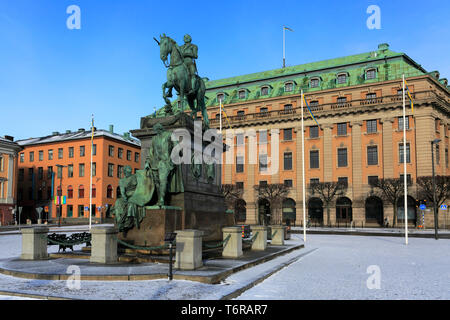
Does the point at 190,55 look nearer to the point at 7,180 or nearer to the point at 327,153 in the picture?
the point at 327,153

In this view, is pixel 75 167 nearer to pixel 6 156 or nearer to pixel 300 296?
pixel 6 156

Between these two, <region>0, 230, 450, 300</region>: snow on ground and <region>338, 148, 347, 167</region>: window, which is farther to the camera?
<region>338, 148, 347, 167</region>: window

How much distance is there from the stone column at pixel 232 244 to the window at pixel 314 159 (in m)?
50.2

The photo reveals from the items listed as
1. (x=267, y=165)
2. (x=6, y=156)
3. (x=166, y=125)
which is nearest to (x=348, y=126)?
(x=267, y=165)

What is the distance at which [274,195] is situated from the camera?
63094 millimetres

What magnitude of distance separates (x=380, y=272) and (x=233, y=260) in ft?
16.0

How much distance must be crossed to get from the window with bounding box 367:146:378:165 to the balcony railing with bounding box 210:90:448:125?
644 centimetres

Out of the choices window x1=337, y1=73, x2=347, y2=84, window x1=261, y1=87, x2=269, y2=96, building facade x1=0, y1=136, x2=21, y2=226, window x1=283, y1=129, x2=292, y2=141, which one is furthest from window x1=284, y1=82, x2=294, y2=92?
building facade x1=0, y1=136, x2=21, y2=226

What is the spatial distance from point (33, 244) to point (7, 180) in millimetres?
59366

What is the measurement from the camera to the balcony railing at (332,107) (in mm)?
55531

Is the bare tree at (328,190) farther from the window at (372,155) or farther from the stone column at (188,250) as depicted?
the stone column at (188,250)

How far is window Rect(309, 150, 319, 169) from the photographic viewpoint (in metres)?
63.5

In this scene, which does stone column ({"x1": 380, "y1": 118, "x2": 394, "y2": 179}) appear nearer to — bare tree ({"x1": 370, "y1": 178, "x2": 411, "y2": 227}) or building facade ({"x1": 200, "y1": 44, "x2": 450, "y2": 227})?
building facade ({"x1": 200, "y1": 44, "x2": 450, "y2": 227})

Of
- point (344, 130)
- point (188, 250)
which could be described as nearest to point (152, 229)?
point (188, 250)
